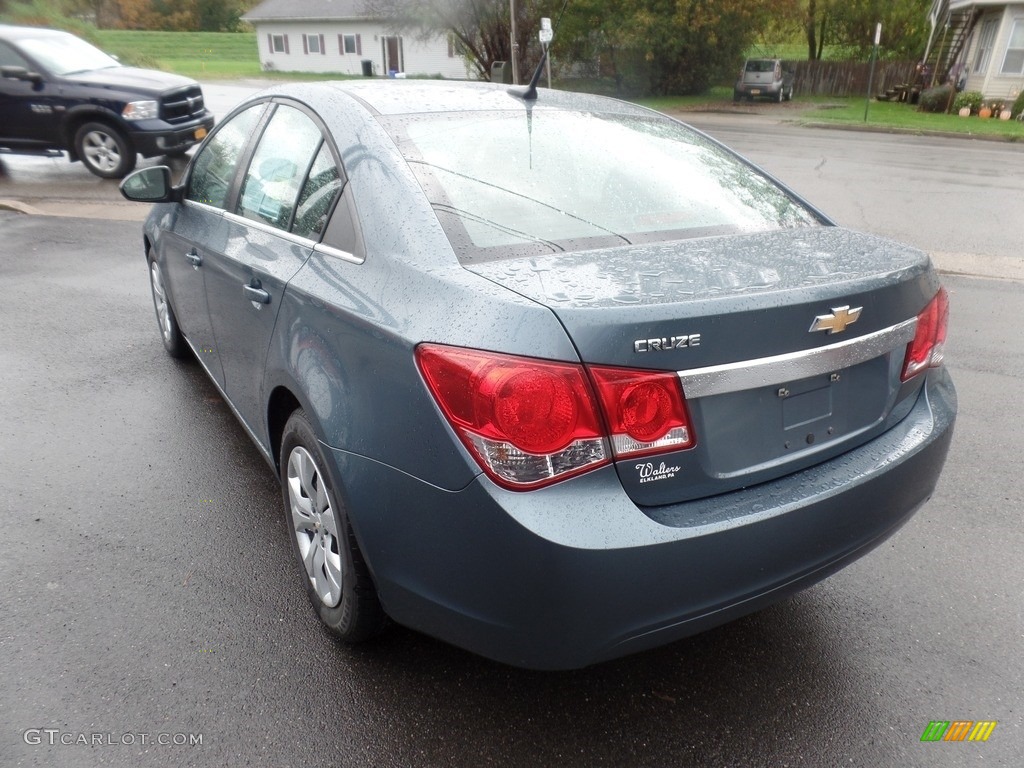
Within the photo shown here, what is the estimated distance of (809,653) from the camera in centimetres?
248

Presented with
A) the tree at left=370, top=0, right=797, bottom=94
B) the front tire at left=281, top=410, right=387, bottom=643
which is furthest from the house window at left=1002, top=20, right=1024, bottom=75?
the front tire at left=281, top=410, right=387, bottom=643

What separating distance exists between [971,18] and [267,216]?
34.4m

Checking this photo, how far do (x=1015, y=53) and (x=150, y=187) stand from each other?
100ft

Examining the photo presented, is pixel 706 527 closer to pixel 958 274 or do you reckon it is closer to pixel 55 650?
pixel 55 650

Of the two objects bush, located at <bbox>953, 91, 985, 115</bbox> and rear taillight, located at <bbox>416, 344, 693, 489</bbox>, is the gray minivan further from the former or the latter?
rear taillight, located at <bbox>416, 344, 693, 489</bbox>

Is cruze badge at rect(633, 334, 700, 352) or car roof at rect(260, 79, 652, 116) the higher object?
car roof at rect(260, 79, 652, 116)

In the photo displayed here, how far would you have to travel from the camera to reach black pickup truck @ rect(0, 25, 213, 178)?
1045 cm

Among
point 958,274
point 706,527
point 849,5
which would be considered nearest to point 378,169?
point 706,527

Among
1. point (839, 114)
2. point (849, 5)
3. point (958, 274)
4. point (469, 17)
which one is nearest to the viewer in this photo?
point (958, 274)

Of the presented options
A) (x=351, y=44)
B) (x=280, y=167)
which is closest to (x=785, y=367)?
(x=280, y=167)

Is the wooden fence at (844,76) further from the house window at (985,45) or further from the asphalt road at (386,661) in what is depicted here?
the asphalt road at (386,661)

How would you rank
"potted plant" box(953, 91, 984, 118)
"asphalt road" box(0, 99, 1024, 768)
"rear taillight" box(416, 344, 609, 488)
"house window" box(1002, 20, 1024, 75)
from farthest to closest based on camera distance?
1. "house window" box(1002, 20, 1024, 75)
2. "potted plant" box(953, 91, 984, 118)
3. "asphalt road" box(0, 99, 1024, 768)
4. "rear taillight" box(416, 344, 609, 488)

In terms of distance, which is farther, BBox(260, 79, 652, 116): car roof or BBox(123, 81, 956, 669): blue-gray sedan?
BBox(260, 79, 652, 116): car roof

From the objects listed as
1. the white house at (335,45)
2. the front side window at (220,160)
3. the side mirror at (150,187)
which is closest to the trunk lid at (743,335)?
the front side window at (220,160)
